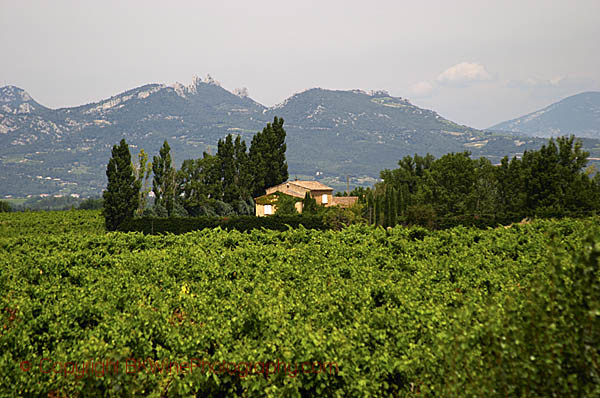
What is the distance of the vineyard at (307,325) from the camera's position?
13.1 feet

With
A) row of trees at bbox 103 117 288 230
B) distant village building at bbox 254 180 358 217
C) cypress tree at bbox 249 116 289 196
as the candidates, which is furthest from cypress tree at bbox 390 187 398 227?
row of trees at bbox 103 117 288 230

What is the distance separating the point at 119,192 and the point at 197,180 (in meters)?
11.7

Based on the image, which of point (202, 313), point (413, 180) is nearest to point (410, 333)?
point (202, 313)

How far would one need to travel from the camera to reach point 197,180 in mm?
52750

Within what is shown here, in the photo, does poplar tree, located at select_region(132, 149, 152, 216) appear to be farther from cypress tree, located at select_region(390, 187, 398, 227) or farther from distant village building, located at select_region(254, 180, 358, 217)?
cypress tree, located at select_region(390, 187, 398, 227)

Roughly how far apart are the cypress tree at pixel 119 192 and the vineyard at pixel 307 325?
3079 centimetres

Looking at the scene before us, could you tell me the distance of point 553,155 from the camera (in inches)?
1804

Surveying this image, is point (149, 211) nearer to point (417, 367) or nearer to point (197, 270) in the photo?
point (197, 270)

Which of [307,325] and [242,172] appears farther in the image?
[242,172]

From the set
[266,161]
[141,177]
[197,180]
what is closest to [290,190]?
[266,161]

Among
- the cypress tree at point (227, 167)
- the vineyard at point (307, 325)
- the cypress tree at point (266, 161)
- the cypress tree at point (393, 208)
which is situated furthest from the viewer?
the cypress tree at point (266, 161)

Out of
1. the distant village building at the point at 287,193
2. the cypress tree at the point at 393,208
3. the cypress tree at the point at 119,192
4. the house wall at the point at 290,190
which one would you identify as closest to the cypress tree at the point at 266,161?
the distant village building at the point at 287,193

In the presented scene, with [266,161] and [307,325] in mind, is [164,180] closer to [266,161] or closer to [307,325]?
[266,161]

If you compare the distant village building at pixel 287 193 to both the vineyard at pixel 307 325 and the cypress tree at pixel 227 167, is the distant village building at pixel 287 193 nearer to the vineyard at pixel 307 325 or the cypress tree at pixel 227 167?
the cypress tree at pixel 227 167
